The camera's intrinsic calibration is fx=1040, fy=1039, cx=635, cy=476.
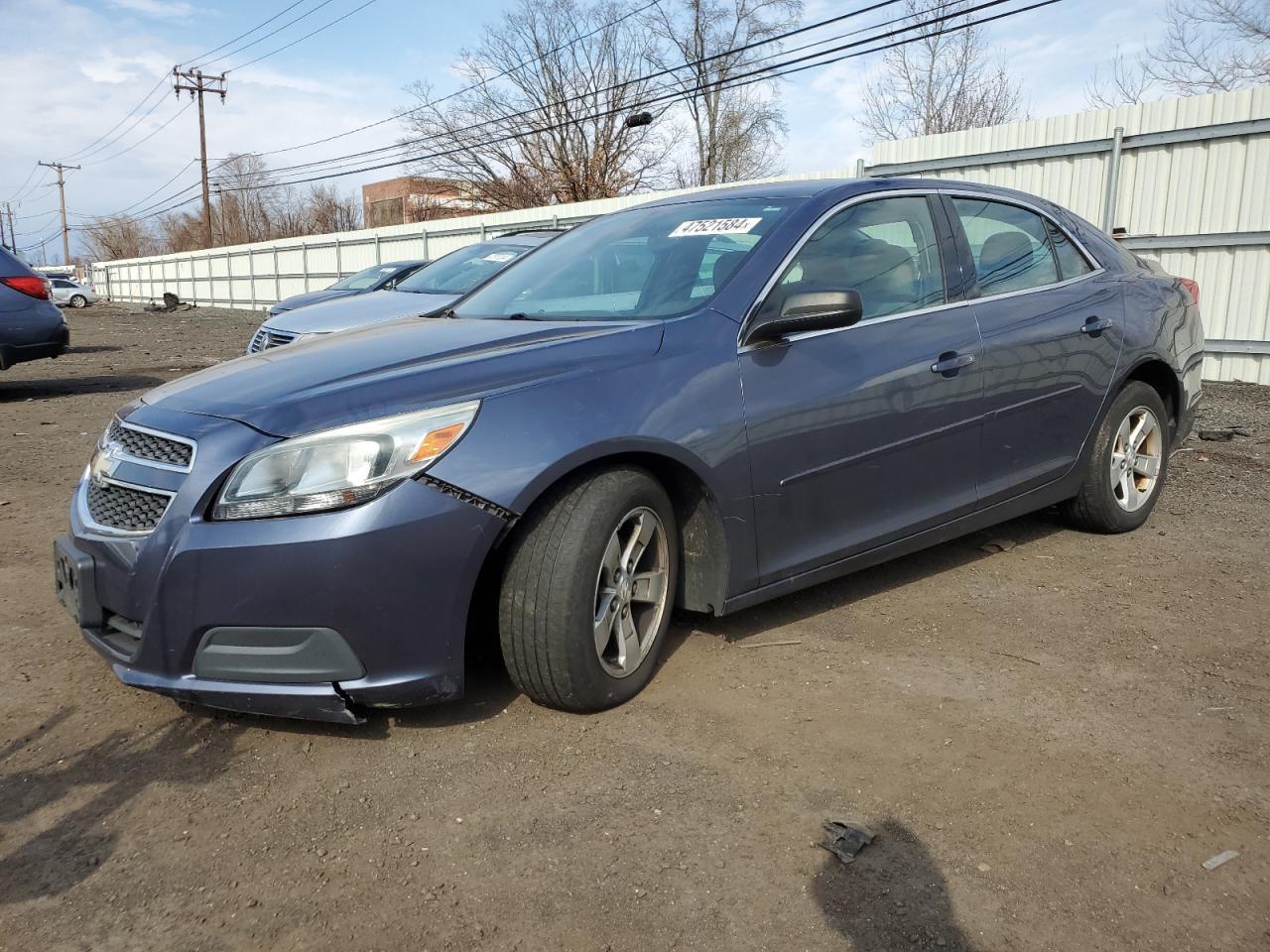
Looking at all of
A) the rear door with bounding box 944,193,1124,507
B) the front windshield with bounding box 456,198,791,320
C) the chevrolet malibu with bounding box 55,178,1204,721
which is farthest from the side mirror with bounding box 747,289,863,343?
the rear door with bounding box 944,193,1124,507

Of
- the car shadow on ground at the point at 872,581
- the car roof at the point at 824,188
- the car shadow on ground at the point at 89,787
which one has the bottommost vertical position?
the car shadow on ground at the point at 89,787

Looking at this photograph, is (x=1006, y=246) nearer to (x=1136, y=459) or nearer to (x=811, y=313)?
(x=1136, y=459)

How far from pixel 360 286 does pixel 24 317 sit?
3.31 metres

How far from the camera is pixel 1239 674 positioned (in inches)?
134

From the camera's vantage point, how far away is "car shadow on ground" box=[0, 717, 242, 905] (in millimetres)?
2393

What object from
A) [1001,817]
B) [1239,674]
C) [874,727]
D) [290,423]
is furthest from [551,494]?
[1239,674]

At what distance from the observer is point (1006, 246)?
14.4 feet

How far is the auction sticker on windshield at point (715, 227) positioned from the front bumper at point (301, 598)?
159 centimetres

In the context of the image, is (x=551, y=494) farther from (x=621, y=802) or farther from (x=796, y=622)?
(x=796, y=622)

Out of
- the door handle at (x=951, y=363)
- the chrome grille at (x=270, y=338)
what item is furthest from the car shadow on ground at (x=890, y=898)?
the chrome grille at (x=270, y=338)

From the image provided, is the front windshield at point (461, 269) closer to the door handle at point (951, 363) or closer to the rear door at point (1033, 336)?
the rear door at point (1033, 336)

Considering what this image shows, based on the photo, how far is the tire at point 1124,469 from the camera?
15.6 feet

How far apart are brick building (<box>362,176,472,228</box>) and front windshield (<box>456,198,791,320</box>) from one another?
124 feet

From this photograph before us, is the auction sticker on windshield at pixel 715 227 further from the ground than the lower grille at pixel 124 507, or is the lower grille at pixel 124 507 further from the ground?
the auction sticker on windshield at pixel 715 227
